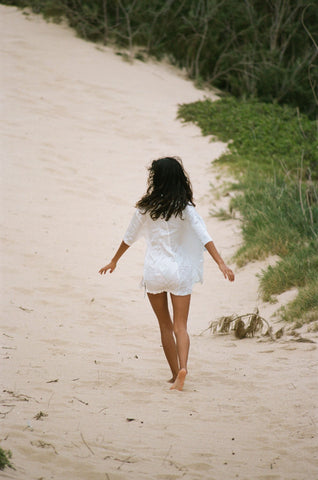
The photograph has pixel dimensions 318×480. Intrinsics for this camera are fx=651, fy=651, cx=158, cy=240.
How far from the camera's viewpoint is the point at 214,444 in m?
3.52

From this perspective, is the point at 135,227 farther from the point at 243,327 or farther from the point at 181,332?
the point at 243,327

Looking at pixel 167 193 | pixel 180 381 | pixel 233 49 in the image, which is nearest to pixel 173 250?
pixel 167 193

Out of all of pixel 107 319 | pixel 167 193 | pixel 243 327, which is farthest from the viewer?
pixel 107 319

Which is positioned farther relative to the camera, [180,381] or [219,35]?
[219,35]

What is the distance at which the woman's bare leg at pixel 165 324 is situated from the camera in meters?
4.51

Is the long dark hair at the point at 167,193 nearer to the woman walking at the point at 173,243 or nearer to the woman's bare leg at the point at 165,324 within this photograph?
the woman walking at the point at 173,243

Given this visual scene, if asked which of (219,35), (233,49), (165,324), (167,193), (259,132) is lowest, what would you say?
(259,132)

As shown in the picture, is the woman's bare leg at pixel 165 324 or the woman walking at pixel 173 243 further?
the woman's bare leg at pixel 165 324

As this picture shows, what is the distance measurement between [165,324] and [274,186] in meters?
5.38

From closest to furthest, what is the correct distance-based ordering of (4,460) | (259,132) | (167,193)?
(4,460), (167,193), (259,132)

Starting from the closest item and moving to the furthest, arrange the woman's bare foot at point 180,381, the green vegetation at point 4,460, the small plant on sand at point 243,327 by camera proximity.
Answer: the green vegetation at point 4,460, the woman's bare foot at point 180,381, the small plant on sand at point 243,327

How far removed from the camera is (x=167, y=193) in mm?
4367

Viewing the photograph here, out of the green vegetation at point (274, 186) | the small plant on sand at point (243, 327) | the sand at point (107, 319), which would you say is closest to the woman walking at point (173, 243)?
the sand at point (107, 319)

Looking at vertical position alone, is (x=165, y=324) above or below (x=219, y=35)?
above
